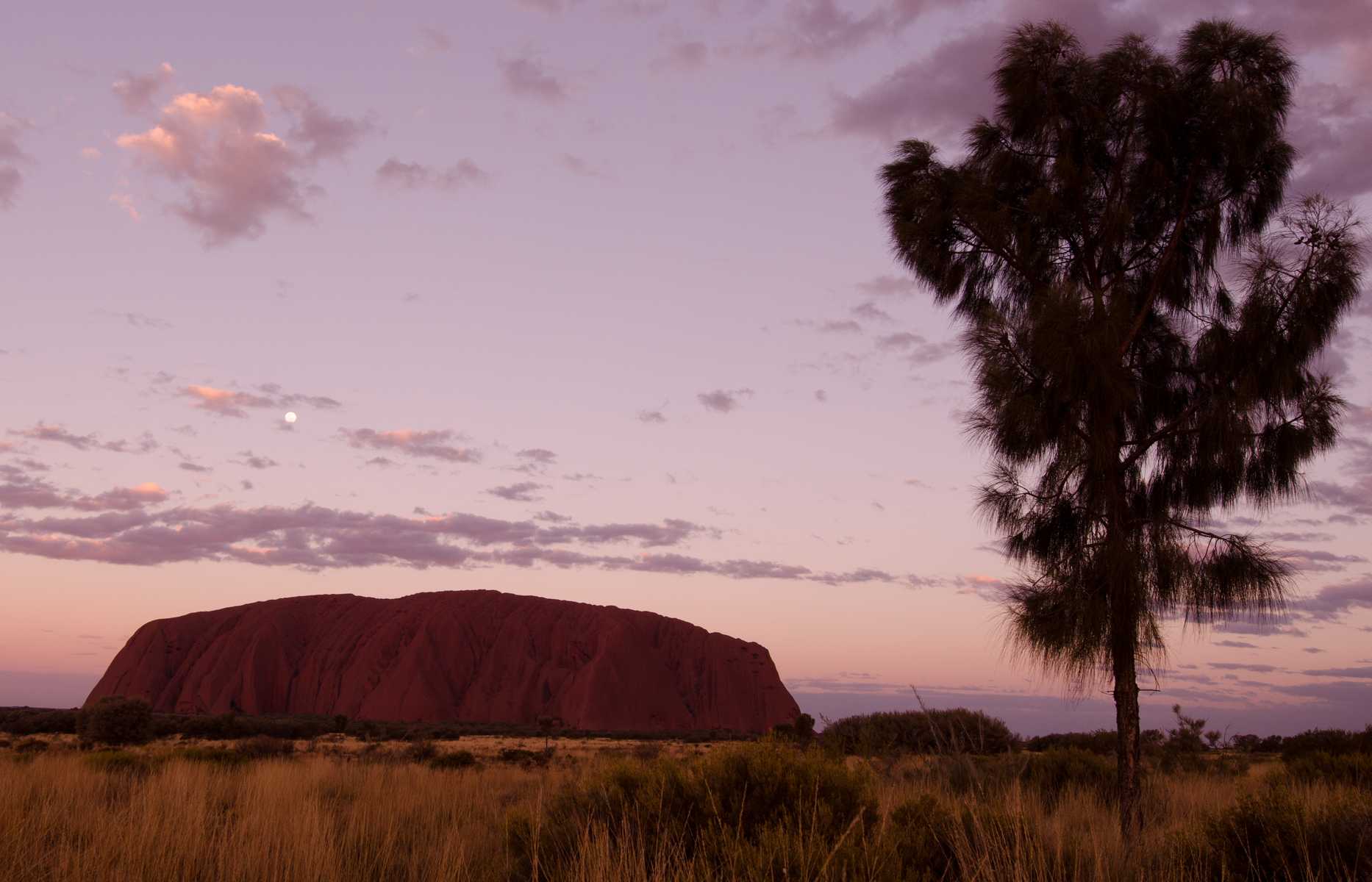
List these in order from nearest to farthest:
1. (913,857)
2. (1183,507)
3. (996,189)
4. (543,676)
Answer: (913,857) → (1183,507) → (996,189) → (543,676)

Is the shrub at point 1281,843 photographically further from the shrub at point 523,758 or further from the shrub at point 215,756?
the shrub at point 523,758

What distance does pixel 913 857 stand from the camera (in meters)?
5.23

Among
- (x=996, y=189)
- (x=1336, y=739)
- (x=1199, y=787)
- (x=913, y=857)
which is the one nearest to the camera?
(x=913, y=857)

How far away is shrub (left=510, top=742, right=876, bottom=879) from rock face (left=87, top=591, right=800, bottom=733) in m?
73.4

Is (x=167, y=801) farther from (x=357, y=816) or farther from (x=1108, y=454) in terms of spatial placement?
(x=1108, y=454)

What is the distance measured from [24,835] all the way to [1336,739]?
25.2 m

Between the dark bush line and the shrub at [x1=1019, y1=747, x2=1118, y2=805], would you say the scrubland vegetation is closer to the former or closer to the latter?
the shrub at [x1=1019, y1=747, x2=1118, y2=805]

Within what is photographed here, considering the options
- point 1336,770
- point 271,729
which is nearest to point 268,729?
point 271,729

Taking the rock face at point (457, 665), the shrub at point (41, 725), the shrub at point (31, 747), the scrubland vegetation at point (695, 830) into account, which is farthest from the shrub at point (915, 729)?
the rock face at point (457, 665)

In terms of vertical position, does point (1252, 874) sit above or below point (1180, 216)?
below

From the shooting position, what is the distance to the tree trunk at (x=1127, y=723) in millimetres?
9312

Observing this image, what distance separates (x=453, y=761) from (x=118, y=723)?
19.2 m

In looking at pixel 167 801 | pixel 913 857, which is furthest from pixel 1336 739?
pixel 167 801

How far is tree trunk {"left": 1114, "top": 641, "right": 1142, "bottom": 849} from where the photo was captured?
9.31m
